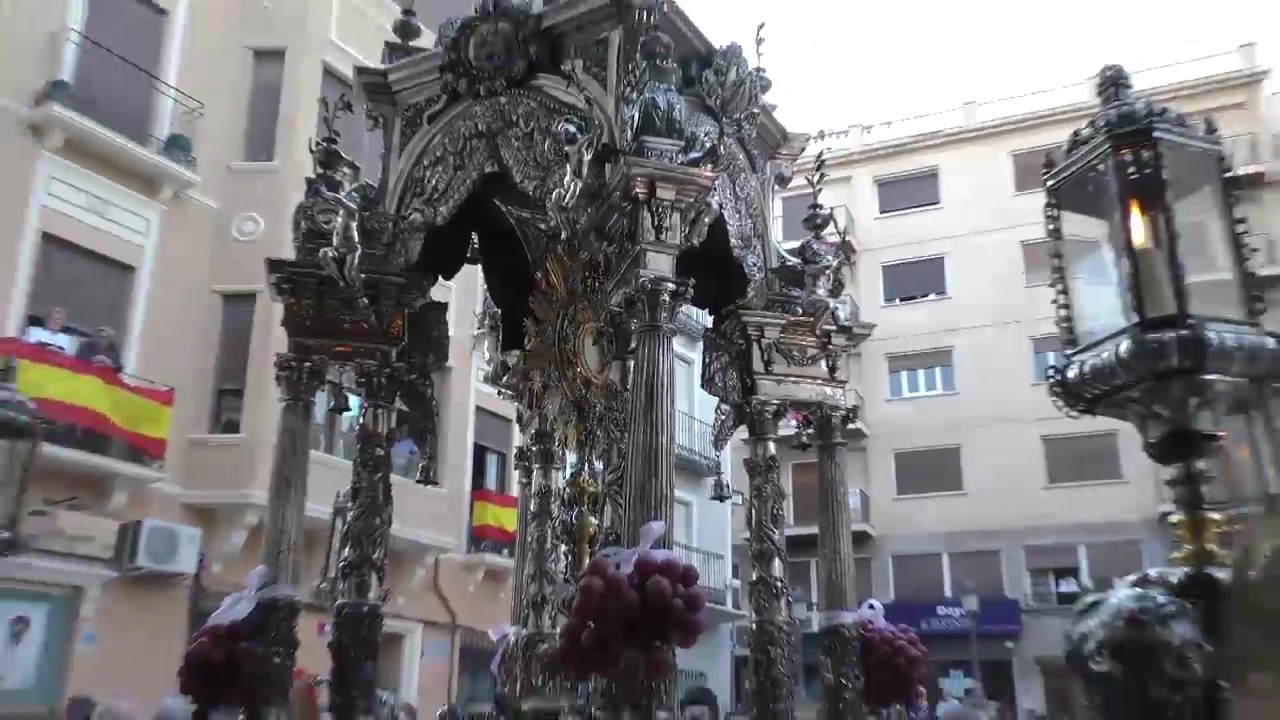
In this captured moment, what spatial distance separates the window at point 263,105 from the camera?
49.1 feet

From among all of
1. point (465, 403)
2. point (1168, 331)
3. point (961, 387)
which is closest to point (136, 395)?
point (465, 403)

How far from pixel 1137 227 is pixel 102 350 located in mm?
11598

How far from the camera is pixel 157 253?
13367mm

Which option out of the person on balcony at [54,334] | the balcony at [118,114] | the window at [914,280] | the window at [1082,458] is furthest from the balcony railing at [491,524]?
the window at [914,280]

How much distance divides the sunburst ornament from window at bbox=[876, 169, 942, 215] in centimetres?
2132

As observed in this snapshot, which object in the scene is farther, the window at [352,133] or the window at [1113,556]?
the window at [1113,556]

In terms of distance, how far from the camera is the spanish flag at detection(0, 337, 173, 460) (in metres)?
10.9

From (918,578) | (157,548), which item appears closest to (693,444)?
(918,578)

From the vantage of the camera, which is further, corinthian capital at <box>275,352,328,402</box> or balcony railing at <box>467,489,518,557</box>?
balcony railing at <box>467,489,518,557</box>

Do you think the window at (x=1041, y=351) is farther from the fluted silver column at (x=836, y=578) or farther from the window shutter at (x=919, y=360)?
the fluted silver column at (x=836, y=578)

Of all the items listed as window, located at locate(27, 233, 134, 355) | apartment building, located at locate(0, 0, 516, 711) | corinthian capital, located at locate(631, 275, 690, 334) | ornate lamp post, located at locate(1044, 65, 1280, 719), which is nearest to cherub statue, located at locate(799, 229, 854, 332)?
corinthian capital, located at locate(631, 275, 690, 334)

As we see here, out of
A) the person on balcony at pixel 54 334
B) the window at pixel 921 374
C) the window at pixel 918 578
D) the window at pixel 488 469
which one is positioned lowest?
the window at pixel 918 578

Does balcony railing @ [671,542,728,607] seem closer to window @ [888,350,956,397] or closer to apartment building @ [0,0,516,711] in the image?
window @ [888,350,956,397]

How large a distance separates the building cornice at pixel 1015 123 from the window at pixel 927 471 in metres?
7.79
